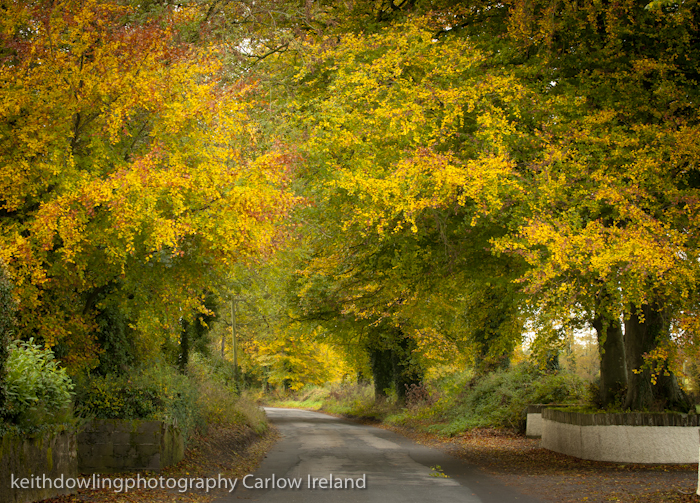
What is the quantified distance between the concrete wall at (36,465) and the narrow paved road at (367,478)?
8.35ft

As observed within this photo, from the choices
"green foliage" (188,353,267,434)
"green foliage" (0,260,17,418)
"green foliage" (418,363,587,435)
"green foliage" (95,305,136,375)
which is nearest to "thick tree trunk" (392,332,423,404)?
"green foliage" (418,363,587,435)

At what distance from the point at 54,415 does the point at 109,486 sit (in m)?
1.72

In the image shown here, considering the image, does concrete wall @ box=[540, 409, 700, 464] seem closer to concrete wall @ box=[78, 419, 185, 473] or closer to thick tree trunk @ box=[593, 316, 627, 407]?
thick tree trunk @ box=[593, 316, 627, 407]

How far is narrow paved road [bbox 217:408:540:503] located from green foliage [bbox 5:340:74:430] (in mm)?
3037

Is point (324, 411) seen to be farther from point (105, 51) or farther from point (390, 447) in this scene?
point (105, 51)

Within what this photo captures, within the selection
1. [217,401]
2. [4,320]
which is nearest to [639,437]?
[217,401]

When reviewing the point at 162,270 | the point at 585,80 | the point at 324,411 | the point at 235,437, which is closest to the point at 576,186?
the point at 585,80

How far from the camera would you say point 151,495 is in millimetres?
9445

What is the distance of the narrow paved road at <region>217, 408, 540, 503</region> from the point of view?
390 inches

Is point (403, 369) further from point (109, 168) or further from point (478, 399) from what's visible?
point (109, 168)

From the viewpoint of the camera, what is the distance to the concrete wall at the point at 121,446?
35.9ft

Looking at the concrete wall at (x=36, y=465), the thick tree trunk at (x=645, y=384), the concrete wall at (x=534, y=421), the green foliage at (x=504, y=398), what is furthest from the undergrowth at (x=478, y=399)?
the concrete wall at (x=36, y=465)

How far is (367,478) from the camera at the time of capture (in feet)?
39.8

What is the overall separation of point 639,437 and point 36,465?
40.3ft
